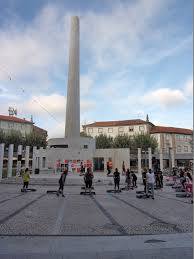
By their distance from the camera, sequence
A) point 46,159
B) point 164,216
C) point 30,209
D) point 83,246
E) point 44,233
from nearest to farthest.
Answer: point 83,246 < point 44,233 < point 164,216 < point 30,209 < point 46,159

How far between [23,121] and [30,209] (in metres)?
76.7

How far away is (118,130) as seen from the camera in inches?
3287

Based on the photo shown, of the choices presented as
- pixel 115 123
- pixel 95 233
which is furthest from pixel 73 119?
pixel 115 123

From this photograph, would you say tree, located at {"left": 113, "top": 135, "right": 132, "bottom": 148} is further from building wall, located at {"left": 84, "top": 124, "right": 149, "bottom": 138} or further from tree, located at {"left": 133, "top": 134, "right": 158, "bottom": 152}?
building wall, located at {"left": 84, "top": 124, "right": 149, "bottom": 138}

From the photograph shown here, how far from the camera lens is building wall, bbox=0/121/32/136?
7838 centimetres

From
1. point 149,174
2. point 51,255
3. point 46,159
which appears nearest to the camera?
point 51,255

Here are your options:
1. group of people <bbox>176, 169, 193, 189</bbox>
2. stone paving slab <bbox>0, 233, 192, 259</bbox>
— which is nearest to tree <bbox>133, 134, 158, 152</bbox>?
group of people <bbox>176, 169, 193, 189</bbox>

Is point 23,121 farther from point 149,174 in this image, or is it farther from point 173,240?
point 173,240

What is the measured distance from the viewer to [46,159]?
3912 centimetres

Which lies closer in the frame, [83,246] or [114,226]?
[83,246]

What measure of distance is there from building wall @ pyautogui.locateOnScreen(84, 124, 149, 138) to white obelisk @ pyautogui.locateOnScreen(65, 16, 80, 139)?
152ft

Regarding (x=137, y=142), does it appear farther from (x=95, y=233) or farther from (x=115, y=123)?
(x=95, y=233)

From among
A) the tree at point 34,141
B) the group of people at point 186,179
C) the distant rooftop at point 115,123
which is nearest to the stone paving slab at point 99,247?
the group of people at point 186,179

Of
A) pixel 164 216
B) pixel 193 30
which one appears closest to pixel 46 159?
pixel 164 216
